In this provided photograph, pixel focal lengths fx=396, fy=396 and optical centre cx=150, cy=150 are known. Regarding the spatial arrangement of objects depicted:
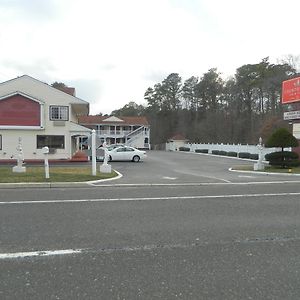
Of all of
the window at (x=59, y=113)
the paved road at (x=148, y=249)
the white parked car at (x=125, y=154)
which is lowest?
the paved road at (x=148, y=249)

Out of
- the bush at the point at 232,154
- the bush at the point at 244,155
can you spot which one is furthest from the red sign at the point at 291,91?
the bush at the point at 232,154

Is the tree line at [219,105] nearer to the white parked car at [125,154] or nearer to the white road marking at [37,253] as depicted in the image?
the white parked car at [125,154]

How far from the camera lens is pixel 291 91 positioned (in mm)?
32125

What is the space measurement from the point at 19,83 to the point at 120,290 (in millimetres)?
33579

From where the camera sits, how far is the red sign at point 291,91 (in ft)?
102

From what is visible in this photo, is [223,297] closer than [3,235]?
Yes

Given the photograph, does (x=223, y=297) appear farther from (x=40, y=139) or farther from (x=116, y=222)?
(x=40, y=139)

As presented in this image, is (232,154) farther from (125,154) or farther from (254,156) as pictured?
(125,154)

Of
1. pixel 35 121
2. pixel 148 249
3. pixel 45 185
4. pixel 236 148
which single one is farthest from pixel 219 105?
pixel 148 249

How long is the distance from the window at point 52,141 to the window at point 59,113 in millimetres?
1619

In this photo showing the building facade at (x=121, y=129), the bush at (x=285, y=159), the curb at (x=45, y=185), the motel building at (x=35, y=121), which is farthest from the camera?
the building facade at (x=121, y=129)

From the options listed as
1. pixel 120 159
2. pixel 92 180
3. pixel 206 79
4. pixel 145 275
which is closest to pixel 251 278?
pixel 145 275

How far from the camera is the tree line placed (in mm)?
72688

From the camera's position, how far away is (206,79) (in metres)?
94.0
